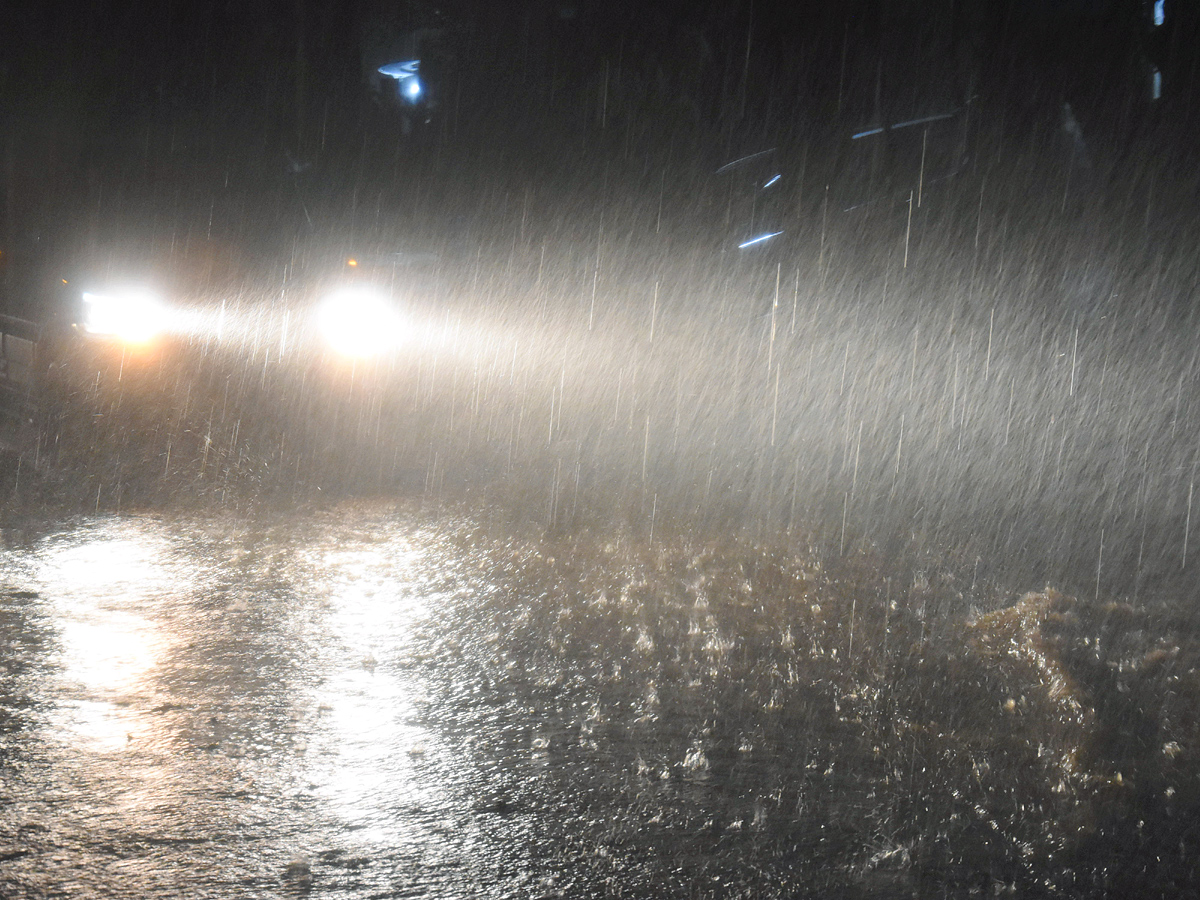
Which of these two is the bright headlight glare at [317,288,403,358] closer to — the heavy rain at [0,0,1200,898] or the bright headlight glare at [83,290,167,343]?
the heavy rain at [0,0,1200,898]

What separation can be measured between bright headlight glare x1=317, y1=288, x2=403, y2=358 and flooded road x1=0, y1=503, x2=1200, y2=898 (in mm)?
4393

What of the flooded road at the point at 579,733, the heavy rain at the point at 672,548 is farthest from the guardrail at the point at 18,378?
the flooded road at the point at 579,733

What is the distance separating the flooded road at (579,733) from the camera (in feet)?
7.01

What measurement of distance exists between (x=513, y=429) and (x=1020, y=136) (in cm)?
897

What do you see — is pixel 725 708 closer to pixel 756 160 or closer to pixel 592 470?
pixel 592 470

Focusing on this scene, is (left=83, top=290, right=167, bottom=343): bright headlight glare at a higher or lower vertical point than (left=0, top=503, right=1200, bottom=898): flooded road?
higher

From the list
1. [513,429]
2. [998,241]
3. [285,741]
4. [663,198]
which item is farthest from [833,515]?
[663,198]

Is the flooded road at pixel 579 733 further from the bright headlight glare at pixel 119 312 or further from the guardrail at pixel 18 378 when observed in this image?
the bright headlight glare at pixel 119 312

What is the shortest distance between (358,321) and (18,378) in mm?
4673

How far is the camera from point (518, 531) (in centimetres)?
589

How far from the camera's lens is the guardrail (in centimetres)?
891

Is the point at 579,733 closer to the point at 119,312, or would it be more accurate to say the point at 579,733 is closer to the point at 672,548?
the point at 672,548

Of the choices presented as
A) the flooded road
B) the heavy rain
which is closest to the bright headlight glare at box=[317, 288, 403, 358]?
the heavy rain

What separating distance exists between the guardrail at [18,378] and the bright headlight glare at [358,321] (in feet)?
9.26
